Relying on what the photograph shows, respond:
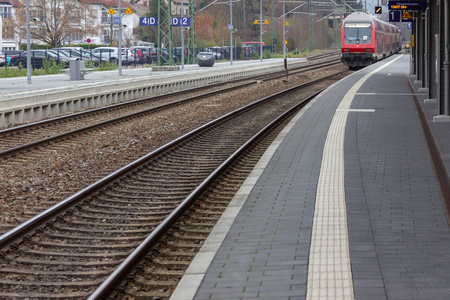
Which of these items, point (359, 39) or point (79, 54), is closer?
point (359, 39)

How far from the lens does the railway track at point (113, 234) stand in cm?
621

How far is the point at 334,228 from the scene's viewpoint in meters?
7.28

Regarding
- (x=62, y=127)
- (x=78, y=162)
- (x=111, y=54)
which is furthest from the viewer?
(x=111, y=54)

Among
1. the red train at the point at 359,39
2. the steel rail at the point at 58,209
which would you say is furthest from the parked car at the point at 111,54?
the steel rail at the point at 58,209

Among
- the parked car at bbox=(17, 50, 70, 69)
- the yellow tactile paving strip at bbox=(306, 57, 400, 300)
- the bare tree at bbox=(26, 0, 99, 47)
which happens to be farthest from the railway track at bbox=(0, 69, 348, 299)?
the bare tree at bbox=(26, 0, 99, 47)

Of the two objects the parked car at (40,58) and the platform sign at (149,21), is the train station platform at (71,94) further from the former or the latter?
the parked car at (40,58)

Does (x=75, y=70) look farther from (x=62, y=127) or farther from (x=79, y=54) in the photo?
(x=79, y=54)

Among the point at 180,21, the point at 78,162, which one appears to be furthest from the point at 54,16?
the point at 78,162

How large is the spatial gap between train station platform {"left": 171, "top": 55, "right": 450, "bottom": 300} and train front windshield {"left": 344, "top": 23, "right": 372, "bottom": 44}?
3360cm

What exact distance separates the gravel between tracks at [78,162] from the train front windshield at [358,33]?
2718 centimetres

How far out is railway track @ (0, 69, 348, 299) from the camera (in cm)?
621

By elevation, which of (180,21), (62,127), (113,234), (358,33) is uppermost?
(180,21)

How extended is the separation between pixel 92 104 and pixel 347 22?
26.5 meters

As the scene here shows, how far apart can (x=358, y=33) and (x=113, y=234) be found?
41103 millimetres
